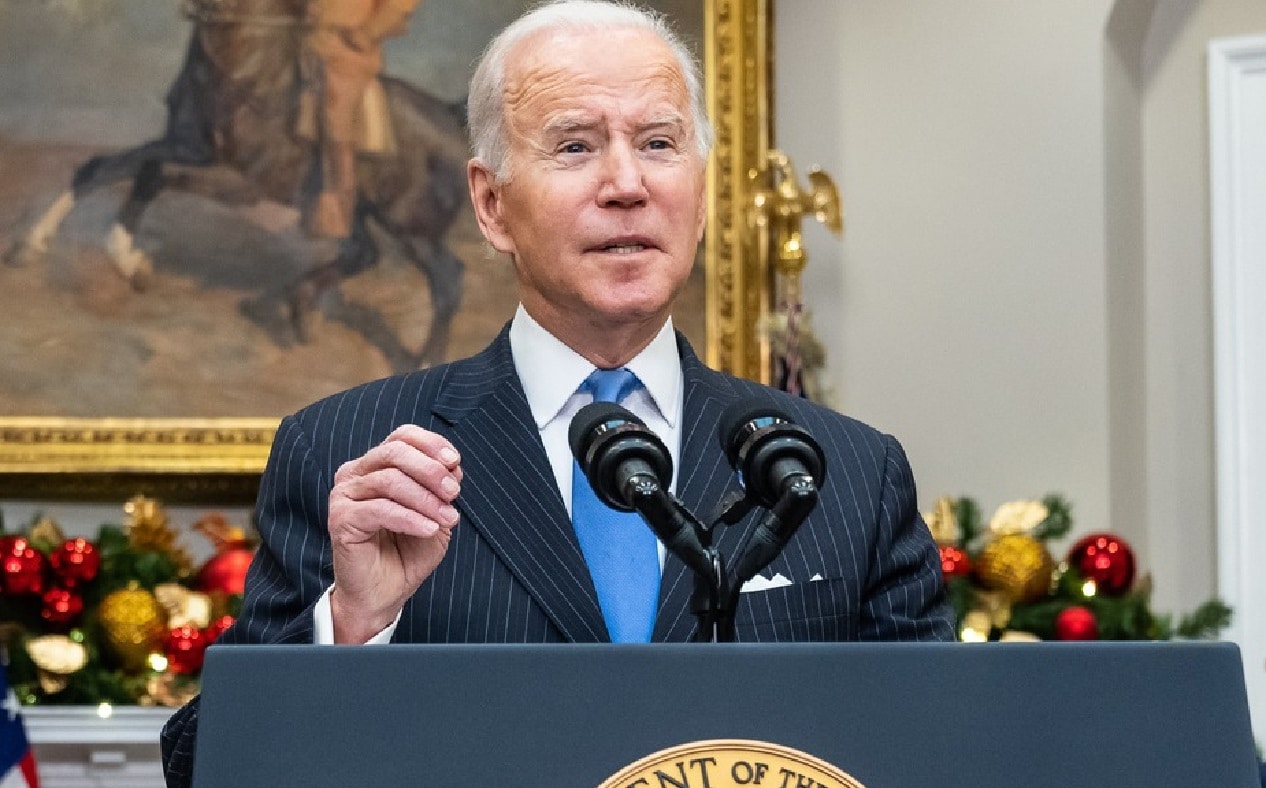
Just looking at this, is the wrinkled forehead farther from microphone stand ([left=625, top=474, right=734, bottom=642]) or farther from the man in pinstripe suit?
microphone stand ([left=625, top=474, right=734, bottom=642])

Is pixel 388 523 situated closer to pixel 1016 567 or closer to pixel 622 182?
pixel 622 182

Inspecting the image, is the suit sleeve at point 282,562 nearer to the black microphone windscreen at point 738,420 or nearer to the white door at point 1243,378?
the black microphone windscreen at point 738,420

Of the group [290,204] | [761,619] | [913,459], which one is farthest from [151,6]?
[761,619]

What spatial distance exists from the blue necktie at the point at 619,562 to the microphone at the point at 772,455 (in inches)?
18.1

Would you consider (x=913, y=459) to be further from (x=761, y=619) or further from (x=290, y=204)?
(x=761, y=619)

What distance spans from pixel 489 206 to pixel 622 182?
0.91ft

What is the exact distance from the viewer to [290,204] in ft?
16.2

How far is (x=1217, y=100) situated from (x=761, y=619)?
358 centimetres

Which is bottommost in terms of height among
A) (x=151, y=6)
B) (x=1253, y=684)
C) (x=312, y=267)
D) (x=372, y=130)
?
(x=1253, y=684)

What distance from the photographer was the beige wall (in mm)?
5031

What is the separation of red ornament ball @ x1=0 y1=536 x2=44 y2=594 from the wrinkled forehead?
7.87 feet

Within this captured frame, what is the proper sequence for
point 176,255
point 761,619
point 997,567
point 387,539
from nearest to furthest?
point 387,539 < point 761,619 < point 997,567 < point 176,255

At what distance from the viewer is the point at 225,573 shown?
432 cm

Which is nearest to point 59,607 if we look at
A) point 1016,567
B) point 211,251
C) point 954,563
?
point 211,251
